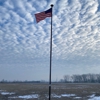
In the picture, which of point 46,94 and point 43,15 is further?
point 46,94

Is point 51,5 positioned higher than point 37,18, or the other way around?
point 51,5

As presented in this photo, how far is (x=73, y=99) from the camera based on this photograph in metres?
24.1

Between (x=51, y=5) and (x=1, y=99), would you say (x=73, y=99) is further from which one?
(x=51, y=5)

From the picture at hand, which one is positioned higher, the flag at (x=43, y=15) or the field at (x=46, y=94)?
the flag at (x=43, y=15)

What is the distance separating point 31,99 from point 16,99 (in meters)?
2.08

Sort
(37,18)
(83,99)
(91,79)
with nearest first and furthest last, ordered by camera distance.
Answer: (37,18) < (83,99) < (91,79)

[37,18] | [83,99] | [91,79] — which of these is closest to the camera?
[37,18]

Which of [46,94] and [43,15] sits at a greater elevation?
[43,15]

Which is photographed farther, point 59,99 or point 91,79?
point 91,79

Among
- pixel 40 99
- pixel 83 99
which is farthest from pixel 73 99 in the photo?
pixel 40 99

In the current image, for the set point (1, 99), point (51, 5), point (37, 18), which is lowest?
point (1, 99)

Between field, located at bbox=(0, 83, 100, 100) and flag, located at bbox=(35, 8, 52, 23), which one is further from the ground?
flag, located at bbox=(35, 8, 52, 23)

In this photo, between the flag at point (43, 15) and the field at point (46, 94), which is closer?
the flag at point (43, 15)

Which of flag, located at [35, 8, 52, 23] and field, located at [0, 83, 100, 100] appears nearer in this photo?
flag, located at [35, 8, 52, 23]
